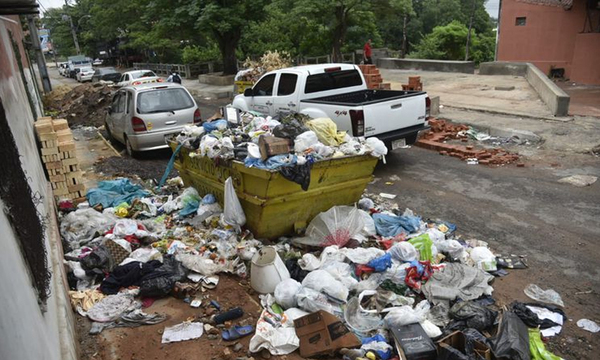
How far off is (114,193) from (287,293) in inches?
176

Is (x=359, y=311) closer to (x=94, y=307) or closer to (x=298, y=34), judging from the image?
(x=94, y=307)

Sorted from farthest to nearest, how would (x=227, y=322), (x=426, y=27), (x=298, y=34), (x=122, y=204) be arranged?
(x=426, y=27)
(x=298, y=34)
(x=122, y=204)
(x=227, y=322)

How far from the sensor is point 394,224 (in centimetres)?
603

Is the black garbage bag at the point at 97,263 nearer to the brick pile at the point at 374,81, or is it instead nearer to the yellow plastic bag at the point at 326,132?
the yellow plastic bag at the point at 326,132

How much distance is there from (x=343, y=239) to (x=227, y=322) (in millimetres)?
2027

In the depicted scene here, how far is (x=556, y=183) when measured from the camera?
7.82 metres

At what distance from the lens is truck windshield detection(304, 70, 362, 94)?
9.43 meters

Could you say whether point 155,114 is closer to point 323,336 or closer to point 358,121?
point 358,121

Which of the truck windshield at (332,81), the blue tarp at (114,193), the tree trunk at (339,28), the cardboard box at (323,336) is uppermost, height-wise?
the tree trunk at (339,28)

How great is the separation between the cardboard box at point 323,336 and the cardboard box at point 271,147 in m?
2.20

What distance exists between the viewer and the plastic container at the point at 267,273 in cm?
464

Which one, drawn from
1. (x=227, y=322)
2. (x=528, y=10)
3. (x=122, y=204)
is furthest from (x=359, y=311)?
(x=528, y=10)

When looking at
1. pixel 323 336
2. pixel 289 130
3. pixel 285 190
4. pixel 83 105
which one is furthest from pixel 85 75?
pixel 323 336

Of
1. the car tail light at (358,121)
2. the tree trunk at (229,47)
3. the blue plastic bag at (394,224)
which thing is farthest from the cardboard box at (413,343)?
the tree trunk at (229,47)
